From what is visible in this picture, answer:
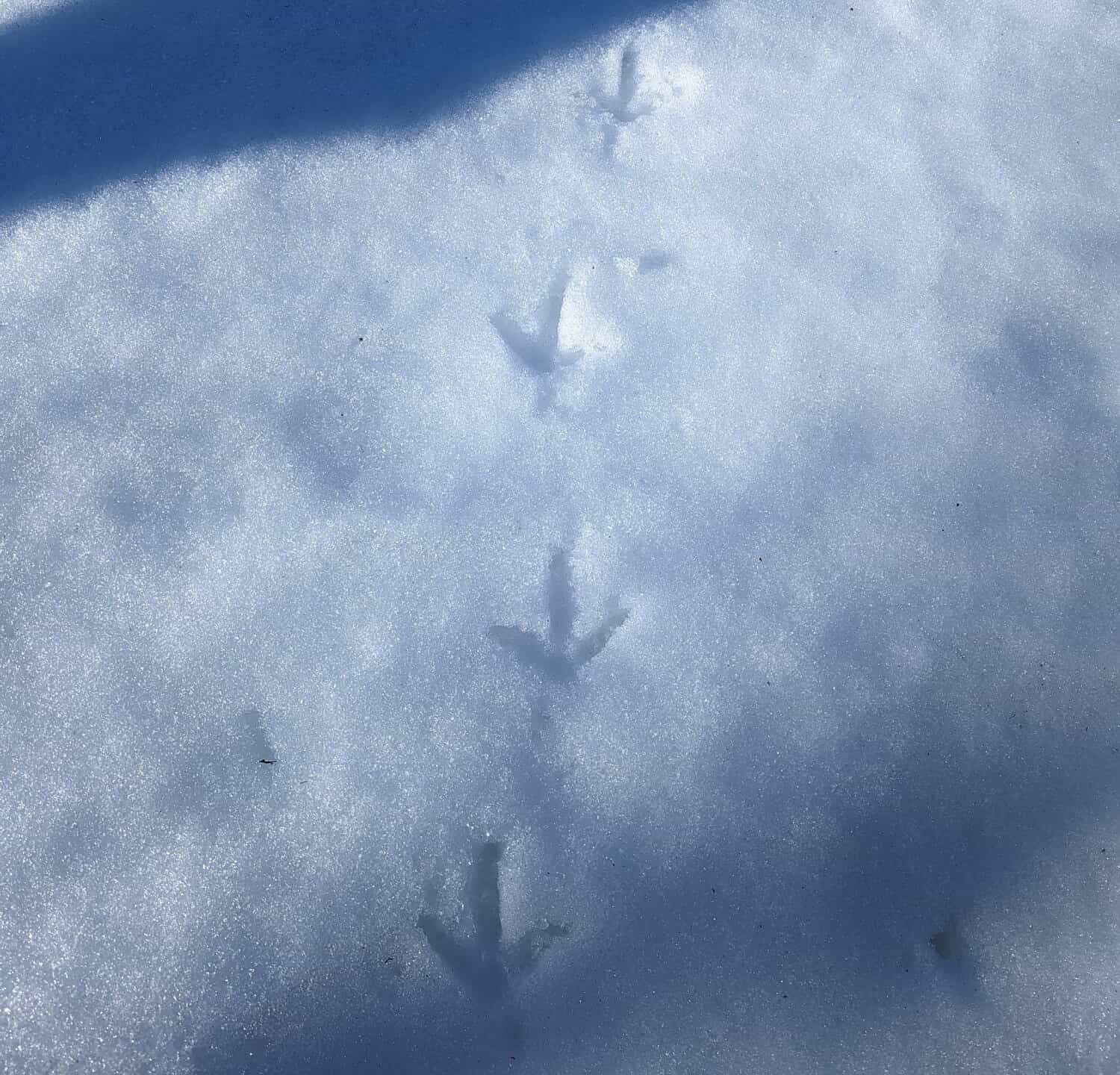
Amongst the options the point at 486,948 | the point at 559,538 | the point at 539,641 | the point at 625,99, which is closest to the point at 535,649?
the point at 539,641

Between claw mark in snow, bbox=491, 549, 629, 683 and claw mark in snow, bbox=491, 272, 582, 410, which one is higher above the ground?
claw mark in snow, bbox=491, 272, 582, 410

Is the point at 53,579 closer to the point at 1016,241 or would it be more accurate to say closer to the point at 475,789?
the point at 475,789

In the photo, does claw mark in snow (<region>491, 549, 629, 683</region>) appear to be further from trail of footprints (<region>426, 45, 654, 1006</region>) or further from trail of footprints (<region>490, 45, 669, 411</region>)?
trail of footprints (<region>490, 45, 669, 411</region>)

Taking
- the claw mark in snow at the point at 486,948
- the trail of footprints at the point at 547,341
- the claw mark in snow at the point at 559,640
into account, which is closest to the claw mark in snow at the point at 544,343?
the trail of footprints at the point at 547,341

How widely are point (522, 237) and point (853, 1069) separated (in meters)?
0.99

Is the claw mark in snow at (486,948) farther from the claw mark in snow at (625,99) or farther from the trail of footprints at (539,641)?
the claw mark in snow at (625,99)

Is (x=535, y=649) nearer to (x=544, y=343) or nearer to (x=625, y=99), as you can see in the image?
(x=544, y=343)

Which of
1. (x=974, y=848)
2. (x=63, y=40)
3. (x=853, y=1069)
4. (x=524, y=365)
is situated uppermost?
(x=63, y=40)

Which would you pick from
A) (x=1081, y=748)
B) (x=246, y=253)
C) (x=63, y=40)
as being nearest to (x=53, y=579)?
(x=246, y=253)

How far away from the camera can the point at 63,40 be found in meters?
1.21

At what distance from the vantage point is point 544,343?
3.65ft

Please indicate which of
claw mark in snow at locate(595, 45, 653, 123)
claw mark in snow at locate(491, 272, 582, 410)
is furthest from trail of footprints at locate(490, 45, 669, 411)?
claw mark in snow at locate(595, 45, 653, 123)

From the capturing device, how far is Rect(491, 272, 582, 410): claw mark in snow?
1.10m

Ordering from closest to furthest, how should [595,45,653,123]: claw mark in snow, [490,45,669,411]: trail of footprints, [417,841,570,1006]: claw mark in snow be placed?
1. [417,841,570,1006]: claw mark in snow
2. [490,45,669,411]: trail of footprints
3. [595,45,653,123]: claw mark in snow
